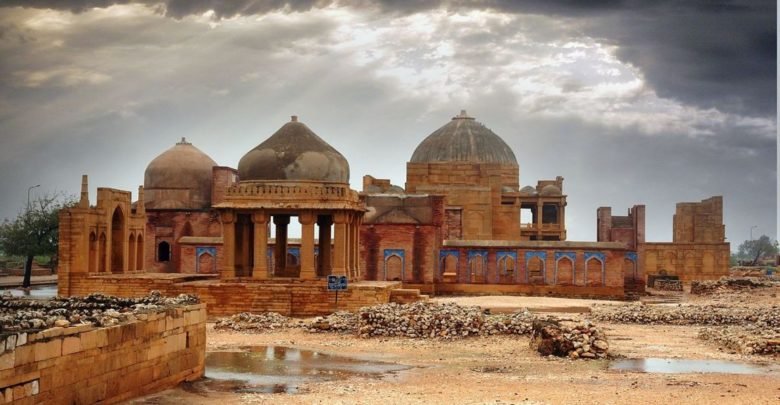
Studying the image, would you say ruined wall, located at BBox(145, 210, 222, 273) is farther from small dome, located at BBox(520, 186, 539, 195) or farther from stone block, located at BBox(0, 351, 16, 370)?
stone block, located at BBox(0, 351, 16, 370)

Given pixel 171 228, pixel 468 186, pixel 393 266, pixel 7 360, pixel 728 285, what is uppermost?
pixel 468 186

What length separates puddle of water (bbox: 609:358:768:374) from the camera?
710 inches

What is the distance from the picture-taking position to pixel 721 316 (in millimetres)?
27719

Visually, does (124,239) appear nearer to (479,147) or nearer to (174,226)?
(174,226)

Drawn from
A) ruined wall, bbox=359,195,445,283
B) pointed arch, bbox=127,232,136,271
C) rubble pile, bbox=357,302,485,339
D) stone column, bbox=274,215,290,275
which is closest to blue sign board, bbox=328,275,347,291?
rubble pile, bbox=357,302,485,339

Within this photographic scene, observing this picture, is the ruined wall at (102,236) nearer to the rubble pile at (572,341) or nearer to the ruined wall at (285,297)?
the ruined wall at (285,297)

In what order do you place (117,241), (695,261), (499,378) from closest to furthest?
1. (499,378)
2. (117,241)
3. (695,261)

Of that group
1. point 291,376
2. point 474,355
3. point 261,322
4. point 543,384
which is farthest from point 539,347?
point 261,322

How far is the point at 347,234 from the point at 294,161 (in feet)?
9.62

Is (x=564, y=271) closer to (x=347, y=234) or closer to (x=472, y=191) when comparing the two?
(x=472, y=191)

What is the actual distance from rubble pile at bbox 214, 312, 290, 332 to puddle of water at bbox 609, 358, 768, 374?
9.92 meters

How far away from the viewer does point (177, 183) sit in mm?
44375

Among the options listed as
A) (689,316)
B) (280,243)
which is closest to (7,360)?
(689,316)

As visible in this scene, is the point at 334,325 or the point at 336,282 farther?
the point at 336,282
